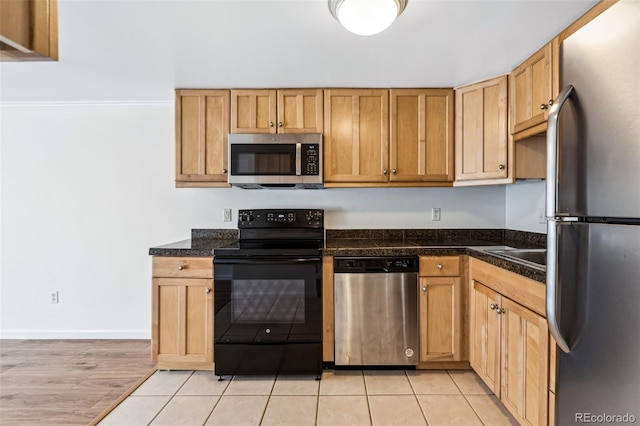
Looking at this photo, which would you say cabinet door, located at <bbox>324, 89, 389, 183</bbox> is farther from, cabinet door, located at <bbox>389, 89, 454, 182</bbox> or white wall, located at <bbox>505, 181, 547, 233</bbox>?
white wall, located at <bbox>505, 181, 547, 233</bbox>

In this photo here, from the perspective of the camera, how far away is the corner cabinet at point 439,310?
7.36 ft

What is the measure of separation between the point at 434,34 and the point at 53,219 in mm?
3474

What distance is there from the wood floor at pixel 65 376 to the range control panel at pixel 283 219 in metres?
1.33

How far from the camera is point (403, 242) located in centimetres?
269

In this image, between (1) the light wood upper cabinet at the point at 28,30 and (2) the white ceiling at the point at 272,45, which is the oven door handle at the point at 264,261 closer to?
(2) the white ceiling at the point at 272,45

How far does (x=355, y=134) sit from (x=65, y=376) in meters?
2.76

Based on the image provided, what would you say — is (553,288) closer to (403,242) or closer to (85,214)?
(403,242)

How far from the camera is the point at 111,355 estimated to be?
2625 mm

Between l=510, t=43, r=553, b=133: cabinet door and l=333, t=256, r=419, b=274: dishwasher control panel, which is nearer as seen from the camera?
l=510, t=43, r=553, b=133: cabinet door

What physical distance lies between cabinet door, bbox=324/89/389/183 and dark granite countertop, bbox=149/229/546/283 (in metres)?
0.55

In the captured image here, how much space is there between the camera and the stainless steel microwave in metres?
2.43

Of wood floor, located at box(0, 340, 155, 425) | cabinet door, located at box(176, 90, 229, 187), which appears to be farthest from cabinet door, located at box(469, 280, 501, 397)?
wood floor, located at box(0, 340, 155, 425)

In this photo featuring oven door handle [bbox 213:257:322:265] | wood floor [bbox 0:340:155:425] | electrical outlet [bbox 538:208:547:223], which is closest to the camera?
wood floor [bbox 0:340:155:425]

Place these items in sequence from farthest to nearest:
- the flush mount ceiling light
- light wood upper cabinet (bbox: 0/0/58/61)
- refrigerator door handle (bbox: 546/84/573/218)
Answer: the flush mount ceiling light
refrigerator door handle (bbox: 546/84/573/218)
light wood upper cabinet (bbox: 0/0/58/61)
